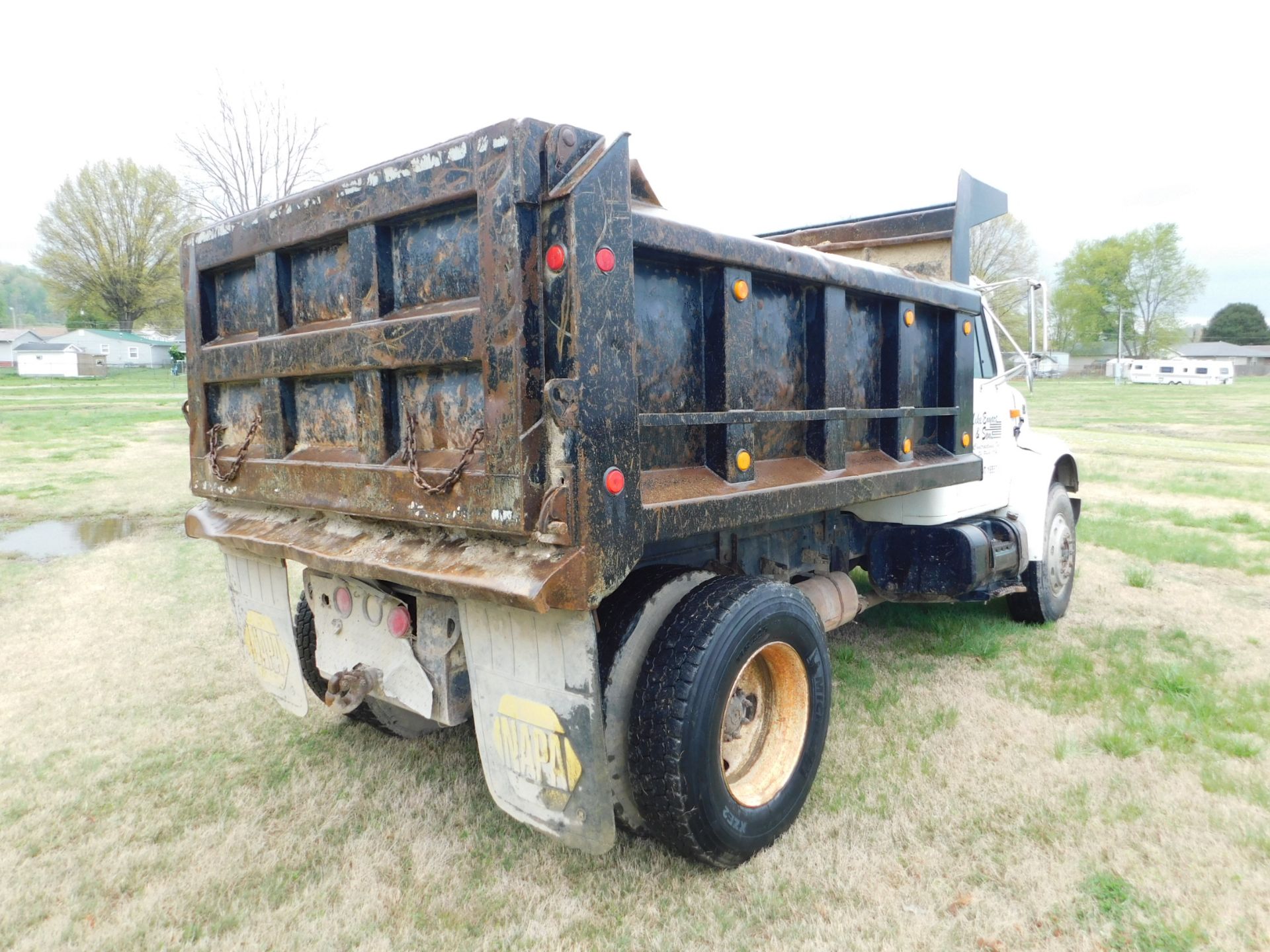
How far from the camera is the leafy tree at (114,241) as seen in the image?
54062 mm

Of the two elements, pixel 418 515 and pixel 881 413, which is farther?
pixel 881 413

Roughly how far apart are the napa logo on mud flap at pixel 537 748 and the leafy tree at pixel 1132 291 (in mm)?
80769

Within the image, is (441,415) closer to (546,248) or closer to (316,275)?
(546,248)

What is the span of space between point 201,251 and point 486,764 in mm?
2475

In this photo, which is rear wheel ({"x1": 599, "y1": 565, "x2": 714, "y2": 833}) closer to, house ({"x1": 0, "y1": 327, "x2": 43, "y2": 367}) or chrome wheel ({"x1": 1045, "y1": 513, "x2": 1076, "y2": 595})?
chrome wheel ({"x1": 1045, "y1": 513, "x2": 1076, "y2": 595})

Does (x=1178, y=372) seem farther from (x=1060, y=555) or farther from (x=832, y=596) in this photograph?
(x=832, y=596)

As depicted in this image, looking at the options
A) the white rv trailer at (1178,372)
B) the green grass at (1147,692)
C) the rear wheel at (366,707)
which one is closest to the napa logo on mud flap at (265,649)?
the rear wheel at (366,707)

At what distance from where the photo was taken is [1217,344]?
9131 cm

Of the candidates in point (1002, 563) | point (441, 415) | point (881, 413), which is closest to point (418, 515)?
point (441, 415)

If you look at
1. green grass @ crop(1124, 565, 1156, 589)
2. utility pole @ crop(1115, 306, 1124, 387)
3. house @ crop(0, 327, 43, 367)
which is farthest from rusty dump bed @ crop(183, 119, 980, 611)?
house @ crop(0, 327, 43, 367)

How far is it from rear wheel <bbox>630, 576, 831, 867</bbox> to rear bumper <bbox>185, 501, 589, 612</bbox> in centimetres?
57

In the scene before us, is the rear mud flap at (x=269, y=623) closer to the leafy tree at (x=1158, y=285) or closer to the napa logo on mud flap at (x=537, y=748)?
the napa logo on mud flap at (x=537, y=748)

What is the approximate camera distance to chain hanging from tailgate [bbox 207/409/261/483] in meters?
3.51

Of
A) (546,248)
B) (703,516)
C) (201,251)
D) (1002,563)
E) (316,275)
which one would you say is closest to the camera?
(546,248)
